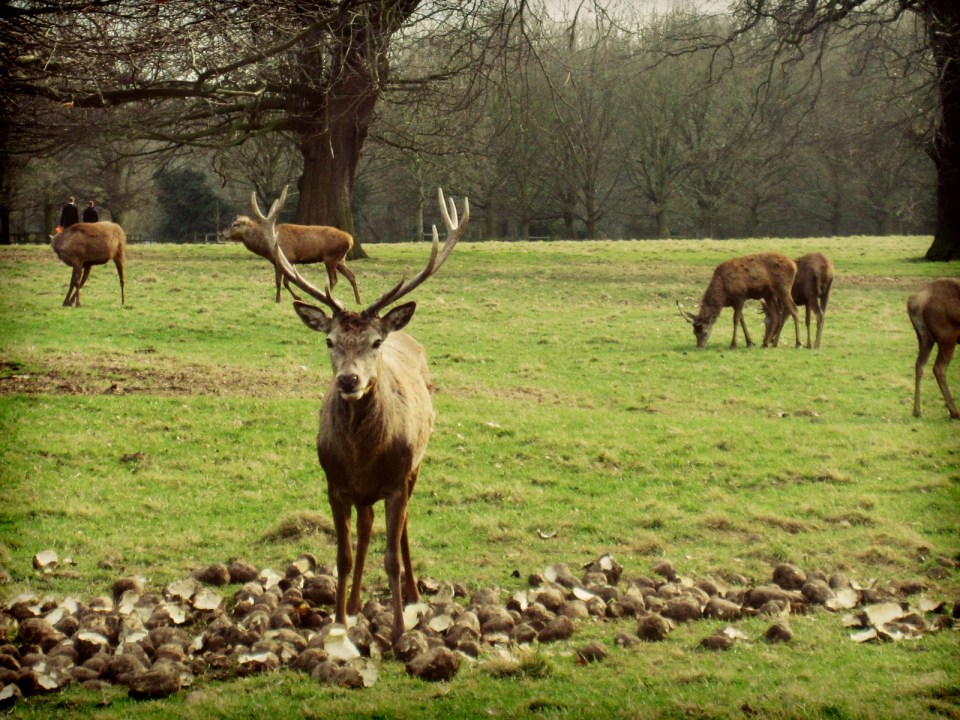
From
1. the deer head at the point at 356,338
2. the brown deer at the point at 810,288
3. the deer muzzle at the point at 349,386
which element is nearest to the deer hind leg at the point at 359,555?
the deer head at the point at 356,338

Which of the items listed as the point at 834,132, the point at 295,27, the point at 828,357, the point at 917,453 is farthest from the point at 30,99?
the point at 834,132

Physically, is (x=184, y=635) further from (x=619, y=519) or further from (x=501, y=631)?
(x=619, y=519)

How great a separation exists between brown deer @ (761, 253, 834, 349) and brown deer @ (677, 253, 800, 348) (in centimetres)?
24

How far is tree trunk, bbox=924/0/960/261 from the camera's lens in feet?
24.6

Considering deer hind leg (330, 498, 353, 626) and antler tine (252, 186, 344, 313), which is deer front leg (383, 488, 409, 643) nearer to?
deer hind leg (330, 498, 353, 626)

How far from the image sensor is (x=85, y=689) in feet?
18.4

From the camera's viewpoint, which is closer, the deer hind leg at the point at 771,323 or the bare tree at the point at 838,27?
the bare tree at the point at 838,27

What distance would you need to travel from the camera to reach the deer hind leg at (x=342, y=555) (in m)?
6.53

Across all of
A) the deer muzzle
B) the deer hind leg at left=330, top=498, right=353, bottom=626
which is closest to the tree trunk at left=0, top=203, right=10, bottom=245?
the deer hind leg at left=330, top=498, right=353, bottom=626

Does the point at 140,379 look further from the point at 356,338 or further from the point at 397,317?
the point at 356,338

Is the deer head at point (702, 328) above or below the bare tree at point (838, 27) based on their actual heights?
below

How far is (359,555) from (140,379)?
27.0 ft

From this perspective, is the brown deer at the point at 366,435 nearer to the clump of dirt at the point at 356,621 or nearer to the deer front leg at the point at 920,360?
the clump of dirt at the point at 356,621

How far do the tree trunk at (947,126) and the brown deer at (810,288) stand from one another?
9.24ft
